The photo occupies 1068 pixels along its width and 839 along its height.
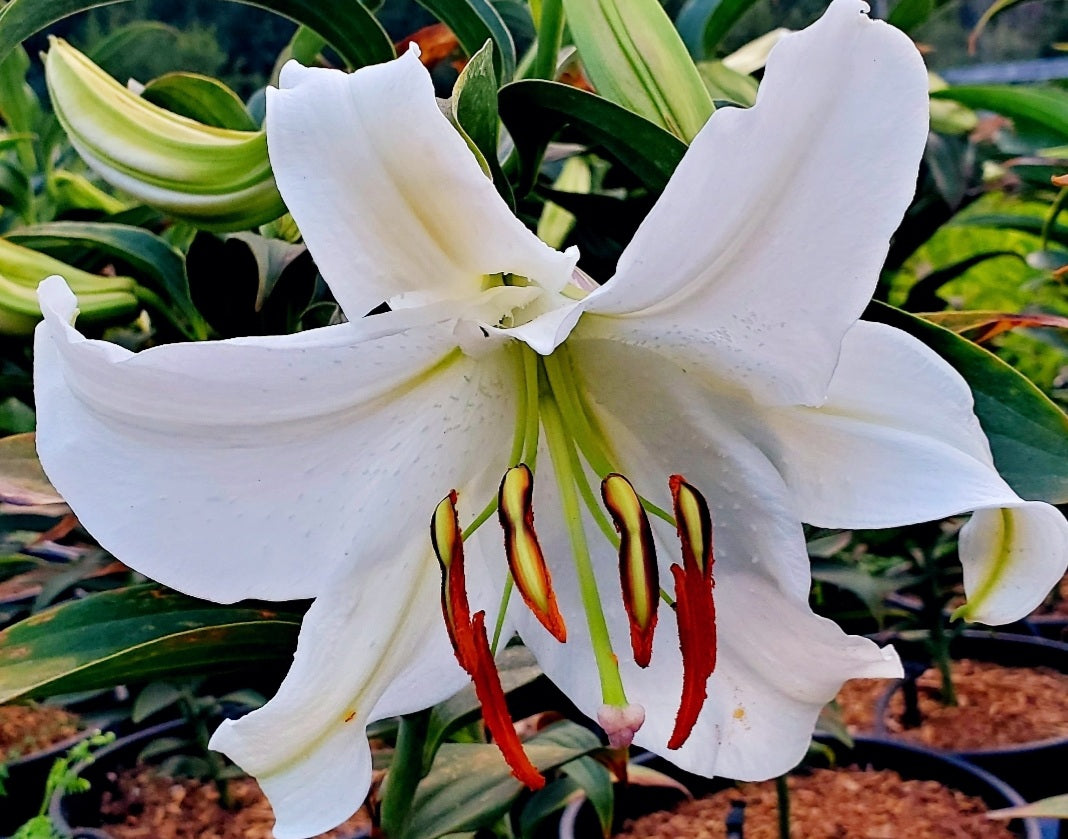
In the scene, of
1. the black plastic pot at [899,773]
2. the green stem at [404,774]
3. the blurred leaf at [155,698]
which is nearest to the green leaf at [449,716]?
the green stem at [404,774]

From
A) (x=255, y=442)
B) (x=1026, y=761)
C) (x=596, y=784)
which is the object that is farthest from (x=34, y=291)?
(x=1026, y=761)

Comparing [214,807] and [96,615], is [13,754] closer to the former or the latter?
[214,807]

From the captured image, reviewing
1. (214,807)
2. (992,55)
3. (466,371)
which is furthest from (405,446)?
(992,55)

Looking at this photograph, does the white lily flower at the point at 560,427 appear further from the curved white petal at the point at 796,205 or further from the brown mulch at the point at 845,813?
the brown mulch at the point at 845,813

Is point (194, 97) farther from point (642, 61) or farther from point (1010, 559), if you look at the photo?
point (1010, 559)

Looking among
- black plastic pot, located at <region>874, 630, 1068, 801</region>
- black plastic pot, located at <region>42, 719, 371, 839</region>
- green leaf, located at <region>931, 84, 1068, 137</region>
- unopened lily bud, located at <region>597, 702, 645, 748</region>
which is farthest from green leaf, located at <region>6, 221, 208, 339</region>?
black plastic pot, located at <region>874, 630, 1068, 801</region>

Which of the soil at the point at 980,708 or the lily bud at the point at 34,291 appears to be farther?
the soil at the point at 980,708
